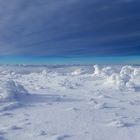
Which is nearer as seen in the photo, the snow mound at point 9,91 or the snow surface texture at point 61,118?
the snow surface texture at point 61,118

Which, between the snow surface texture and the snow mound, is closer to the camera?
the snow surface texture

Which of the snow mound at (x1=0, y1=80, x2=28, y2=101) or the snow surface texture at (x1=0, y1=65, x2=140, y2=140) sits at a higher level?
the snow mound at (x1=0, y1=80, x2=28, y2=101)

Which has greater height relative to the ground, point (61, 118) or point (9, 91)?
point (9, 91)

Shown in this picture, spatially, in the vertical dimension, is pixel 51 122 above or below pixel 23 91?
below

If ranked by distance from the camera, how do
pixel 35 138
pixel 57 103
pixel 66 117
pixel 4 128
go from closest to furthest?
1. pixel 35 138
2. pixel 4 128
3. pixel 66 117
4. pixel 57 103

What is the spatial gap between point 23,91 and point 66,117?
27.6 feet

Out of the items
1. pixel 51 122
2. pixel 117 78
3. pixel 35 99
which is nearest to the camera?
pixel 51 122

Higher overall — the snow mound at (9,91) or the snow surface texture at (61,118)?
the snow mound at (9,91)

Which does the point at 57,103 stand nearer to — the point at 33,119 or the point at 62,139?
the point at 33,119

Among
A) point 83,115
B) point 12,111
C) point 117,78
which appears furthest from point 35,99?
point 117,78

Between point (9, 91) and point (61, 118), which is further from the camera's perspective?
point (9, 91)

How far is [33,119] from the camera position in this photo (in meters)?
15.5

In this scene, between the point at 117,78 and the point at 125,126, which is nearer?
the point at 125,126

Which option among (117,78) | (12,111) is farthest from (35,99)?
(117,78)
